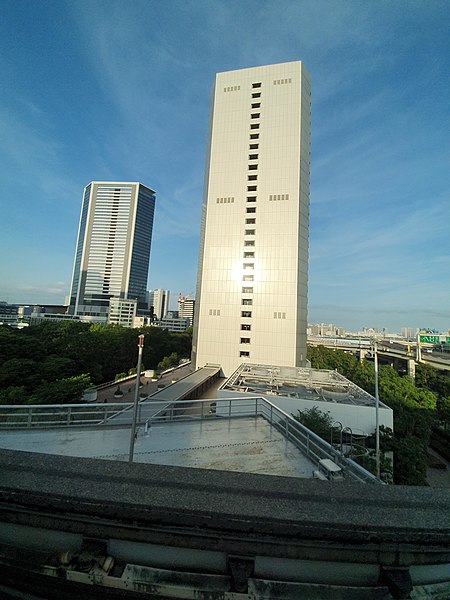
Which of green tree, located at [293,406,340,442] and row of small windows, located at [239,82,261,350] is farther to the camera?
row of small windows, located at [239,82,261,350]

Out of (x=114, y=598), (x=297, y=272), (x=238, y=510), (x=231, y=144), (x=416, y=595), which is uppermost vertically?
(x=231, y=144)

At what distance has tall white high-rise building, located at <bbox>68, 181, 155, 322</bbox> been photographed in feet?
386

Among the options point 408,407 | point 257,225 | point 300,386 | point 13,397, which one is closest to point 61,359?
point 13,397

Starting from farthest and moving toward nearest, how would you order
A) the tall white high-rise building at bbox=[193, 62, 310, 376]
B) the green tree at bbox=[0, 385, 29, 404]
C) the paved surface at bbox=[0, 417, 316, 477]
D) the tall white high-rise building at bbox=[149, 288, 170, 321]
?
the tall white high-rise building at bbox=[149, 288, 170, 321], the tall white high-rise building at bbox=[193, 62, 310, 376], the green tree at bbox=[0, 385, 29, 404], the paved surface at bbox=[0, 417, 316, 477]

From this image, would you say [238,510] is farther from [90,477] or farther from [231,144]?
[231,144]

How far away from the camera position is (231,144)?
36219mm

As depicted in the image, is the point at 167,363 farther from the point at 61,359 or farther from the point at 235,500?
the point at 235,500

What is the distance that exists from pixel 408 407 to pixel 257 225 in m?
25.1

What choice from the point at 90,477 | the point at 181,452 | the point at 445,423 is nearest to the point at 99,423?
the point at 181,452

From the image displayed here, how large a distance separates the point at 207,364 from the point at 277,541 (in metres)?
33.1

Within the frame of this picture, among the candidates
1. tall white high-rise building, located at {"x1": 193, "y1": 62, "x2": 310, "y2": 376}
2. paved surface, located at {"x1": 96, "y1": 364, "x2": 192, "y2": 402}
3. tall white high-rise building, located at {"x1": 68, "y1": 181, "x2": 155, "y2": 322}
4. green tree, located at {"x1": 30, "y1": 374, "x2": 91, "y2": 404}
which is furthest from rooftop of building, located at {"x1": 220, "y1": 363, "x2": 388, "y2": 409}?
tall white high-rise building, located at {"x1": 68, "y1": 181, "x2": 155, "y2": 322}

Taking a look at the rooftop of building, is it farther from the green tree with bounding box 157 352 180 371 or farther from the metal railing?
the green tree with bounding box 157 352 180 371

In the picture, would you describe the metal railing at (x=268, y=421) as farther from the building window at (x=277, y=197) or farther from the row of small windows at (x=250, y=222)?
the building window at (x=277, y=197)

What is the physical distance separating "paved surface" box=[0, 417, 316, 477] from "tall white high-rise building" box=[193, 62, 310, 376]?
2560 centimetres
